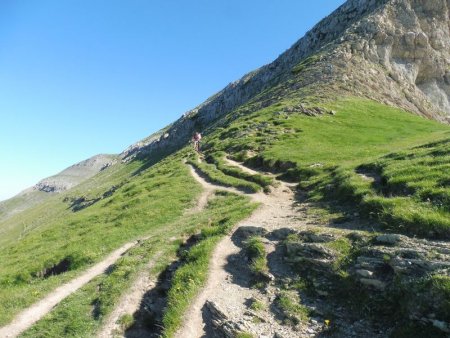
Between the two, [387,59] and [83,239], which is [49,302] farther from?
[387,59]

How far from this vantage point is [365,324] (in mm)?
12242

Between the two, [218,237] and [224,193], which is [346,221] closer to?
[218,237]

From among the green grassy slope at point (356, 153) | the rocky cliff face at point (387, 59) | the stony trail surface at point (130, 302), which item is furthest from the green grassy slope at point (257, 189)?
the rocky cliff face at point (387, 59)

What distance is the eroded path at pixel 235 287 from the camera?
44.8 feet

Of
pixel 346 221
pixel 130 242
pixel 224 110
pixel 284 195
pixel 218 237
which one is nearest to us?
pixel 346 221

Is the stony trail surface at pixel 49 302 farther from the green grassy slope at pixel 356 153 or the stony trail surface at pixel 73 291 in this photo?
the green grassy slope at pixel 356 153

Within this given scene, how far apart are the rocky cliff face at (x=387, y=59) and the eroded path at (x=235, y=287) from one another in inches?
1914

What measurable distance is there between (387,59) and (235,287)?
246 feet

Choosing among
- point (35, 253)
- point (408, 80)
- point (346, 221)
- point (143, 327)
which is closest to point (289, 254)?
point (346, 221)

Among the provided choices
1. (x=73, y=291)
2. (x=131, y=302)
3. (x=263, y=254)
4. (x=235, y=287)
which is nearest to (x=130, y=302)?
(x=131, y=302)

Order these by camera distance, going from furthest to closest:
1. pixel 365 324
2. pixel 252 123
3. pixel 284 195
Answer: pixel 252 123 < pixel 284 195 < pixel 365 324

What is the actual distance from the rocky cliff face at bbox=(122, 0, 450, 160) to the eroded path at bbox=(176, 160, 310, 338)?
48608 mm

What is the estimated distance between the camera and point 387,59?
77938 mm

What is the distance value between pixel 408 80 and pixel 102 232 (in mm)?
71455
